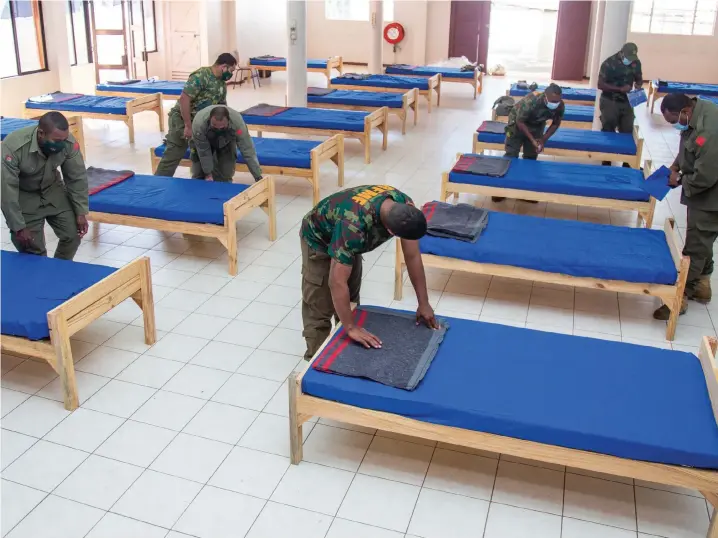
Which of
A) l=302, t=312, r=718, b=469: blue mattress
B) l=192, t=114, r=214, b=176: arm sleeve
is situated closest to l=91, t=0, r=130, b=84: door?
l=192, t=114, r=214, b=176: arm sleeve

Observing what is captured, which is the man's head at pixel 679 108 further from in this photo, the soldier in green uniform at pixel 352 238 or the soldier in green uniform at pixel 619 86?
the soldier in green uniform at pixel 619 86

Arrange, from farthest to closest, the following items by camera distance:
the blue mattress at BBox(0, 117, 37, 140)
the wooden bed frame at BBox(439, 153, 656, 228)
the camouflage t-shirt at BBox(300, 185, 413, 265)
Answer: the blue mattress at BBox(0, 117, 37, 140)
the wooden bed frame at BBox(439, 153, 656, 228)
the camouflage t-shirt at BBox(300, 185, 413, 265)

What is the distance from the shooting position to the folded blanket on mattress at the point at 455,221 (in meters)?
4.97

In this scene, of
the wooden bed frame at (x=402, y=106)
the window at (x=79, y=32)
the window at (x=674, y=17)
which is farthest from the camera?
the window at (x=674, y=17)

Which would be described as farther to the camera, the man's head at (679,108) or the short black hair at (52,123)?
the man's head at (679,108)

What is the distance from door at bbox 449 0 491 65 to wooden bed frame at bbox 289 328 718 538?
502 inches

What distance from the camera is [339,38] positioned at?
52.4 ft

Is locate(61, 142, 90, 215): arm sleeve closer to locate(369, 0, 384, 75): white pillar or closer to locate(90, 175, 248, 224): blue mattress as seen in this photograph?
locate(90, 175, 248, 224): blue mattress

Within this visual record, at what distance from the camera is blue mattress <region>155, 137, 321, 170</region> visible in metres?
6.89

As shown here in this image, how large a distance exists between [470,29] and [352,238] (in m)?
12.9

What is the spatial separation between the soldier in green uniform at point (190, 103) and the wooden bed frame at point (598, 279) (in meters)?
2.85

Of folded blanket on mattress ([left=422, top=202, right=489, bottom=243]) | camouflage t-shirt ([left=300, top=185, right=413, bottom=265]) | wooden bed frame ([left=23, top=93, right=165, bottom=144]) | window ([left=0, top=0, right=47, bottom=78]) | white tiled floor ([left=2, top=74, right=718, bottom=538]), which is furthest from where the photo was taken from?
window ([left=0, top=0, right=47, bottom=78])

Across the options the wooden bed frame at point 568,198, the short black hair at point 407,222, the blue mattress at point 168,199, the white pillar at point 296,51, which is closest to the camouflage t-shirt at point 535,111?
the wooden bed frame at point 568,198

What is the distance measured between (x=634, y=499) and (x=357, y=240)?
5.71 ft
